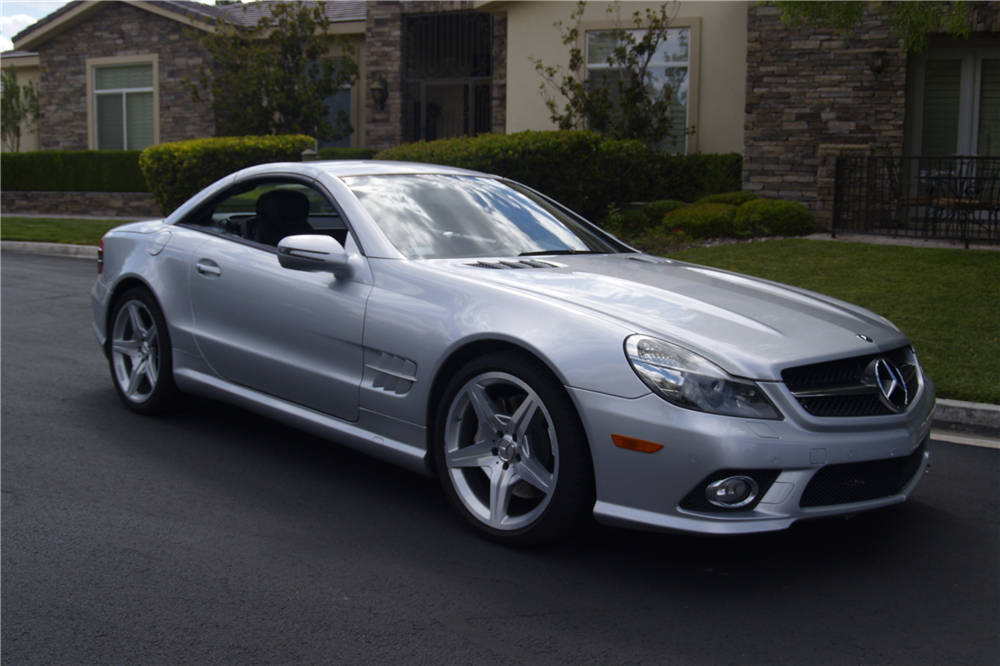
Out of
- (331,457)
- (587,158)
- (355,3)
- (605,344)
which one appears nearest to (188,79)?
(355,3)

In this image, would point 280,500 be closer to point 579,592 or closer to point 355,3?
point 579,592

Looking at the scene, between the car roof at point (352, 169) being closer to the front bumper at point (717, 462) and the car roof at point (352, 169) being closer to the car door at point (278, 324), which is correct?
the car door at point (278, 324)

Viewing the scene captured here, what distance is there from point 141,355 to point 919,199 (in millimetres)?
10735

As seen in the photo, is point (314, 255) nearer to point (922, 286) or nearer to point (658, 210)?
point (922, 286)

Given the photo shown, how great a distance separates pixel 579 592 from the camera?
10.7 feet

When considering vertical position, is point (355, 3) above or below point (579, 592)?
above

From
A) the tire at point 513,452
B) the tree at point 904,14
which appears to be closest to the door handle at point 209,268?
the tire at point 513,452

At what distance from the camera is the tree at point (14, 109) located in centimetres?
2627

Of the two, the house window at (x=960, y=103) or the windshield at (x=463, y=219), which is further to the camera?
the house window at (x=960, y=103)

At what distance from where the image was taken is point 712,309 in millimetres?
3666

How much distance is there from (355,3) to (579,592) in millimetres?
22703

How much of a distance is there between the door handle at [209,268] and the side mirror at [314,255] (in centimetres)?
78

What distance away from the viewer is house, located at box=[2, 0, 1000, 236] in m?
14.4

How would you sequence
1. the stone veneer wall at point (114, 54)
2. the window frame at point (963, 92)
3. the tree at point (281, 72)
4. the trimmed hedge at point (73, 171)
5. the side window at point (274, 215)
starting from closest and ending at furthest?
the side window at point (274, 215)
the window frame at point (963, 92)
the tree at point (281, 72)
the trimmed hedge at point (73, 171)
the stone veneer wall at point (114, 54)
